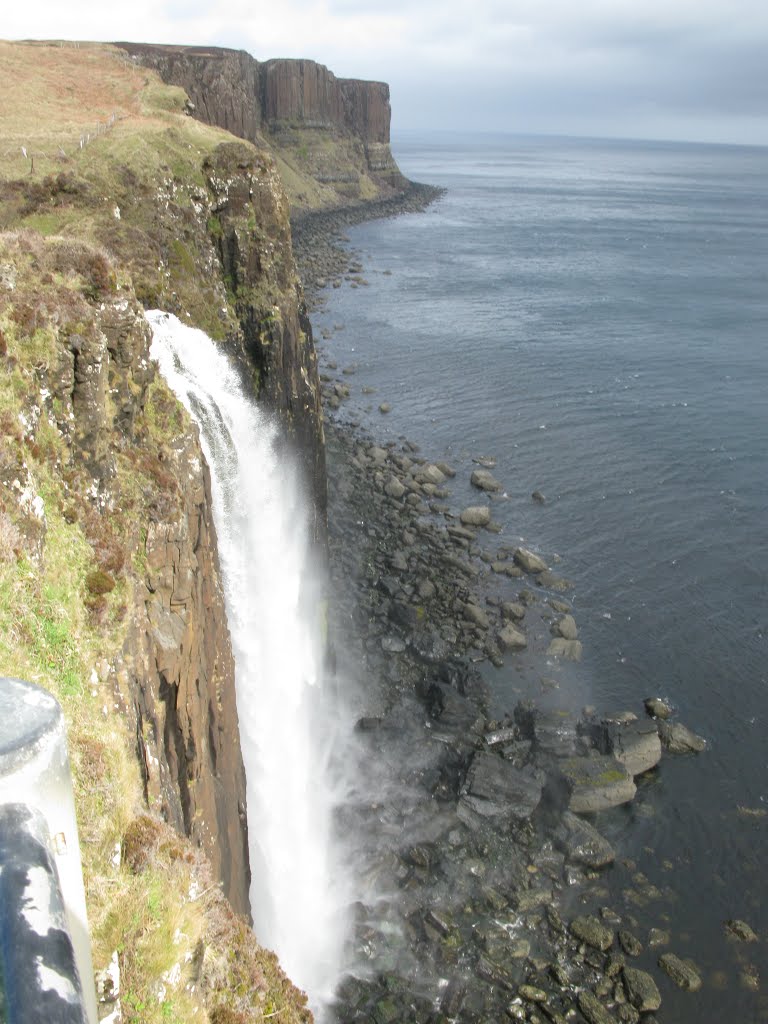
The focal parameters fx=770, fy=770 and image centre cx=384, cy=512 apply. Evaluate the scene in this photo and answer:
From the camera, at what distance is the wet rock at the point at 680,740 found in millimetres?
26694

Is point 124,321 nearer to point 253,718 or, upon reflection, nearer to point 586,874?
point 253,718

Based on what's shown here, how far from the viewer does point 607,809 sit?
2456 centimetres

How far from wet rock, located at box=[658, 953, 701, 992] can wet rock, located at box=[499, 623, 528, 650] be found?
12.9m

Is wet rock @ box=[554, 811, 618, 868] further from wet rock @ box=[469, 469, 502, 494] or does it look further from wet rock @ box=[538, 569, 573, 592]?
wet rock @ box=[469, 469, 502, 494]

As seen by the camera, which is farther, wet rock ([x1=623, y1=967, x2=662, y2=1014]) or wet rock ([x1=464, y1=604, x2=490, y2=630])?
wet rock ([x1=464, y1=604, x2=490, y2=630])

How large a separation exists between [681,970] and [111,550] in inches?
707

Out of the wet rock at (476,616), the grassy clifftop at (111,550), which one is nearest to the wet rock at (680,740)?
the wet rock at (476,616)

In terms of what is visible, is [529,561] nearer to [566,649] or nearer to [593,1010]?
[566,649]

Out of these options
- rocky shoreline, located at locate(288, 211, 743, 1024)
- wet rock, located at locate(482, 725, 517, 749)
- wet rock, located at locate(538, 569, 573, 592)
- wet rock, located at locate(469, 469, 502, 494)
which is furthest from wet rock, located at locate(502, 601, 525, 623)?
wet rock, located at locate(469, 469, 502, 494)

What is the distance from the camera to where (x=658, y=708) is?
28266mm

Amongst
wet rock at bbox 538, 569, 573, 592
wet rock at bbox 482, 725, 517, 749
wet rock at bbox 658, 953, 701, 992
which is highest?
wet rock at bbox 538, 569, 573, 592

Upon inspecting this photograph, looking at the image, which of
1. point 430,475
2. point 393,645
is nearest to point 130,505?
point 393,645

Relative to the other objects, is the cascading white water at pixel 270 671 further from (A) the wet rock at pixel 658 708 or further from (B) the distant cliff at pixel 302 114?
(B) the distant cliff at pixel 302 114

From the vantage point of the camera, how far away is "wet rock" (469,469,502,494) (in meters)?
43.0
